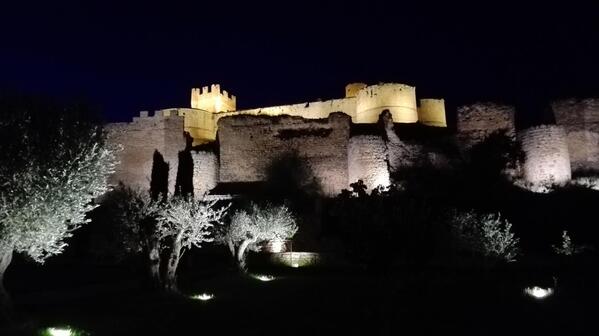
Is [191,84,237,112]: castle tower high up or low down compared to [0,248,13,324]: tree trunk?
up

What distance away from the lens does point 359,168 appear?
38.5 metres

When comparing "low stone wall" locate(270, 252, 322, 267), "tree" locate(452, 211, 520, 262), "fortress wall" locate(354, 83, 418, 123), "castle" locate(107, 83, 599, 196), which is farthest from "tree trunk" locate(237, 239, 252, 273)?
"fortress wall" locate(354, 83, 418, 123)

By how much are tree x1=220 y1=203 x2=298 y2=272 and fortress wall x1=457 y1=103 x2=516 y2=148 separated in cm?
1471

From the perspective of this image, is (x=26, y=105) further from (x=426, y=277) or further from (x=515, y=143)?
(x=515, y=143)

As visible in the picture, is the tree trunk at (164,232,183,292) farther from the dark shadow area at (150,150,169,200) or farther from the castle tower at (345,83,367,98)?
the castle tower at (345,83,367,98)

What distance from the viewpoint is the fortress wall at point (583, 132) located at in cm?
3725

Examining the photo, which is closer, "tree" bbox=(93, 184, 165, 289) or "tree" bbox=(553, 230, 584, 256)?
"tree" bbox=(93, 184, 165, 289)

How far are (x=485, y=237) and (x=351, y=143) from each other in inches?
532

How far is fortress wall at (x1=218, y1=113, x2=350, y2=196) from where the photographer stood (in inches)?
1575

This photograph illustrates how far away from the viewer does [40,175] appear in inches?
591

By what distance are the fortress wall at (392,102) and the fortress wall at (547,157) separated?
12.7 meters

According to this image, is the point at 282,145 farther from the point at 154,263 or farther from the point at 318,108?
the point at 154,263

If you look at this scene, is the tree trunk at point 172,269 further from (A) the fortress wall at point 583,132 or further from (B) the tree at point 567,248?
(A) the fortress wall at point 583,132

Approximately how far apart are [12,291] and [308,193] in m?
20.4
